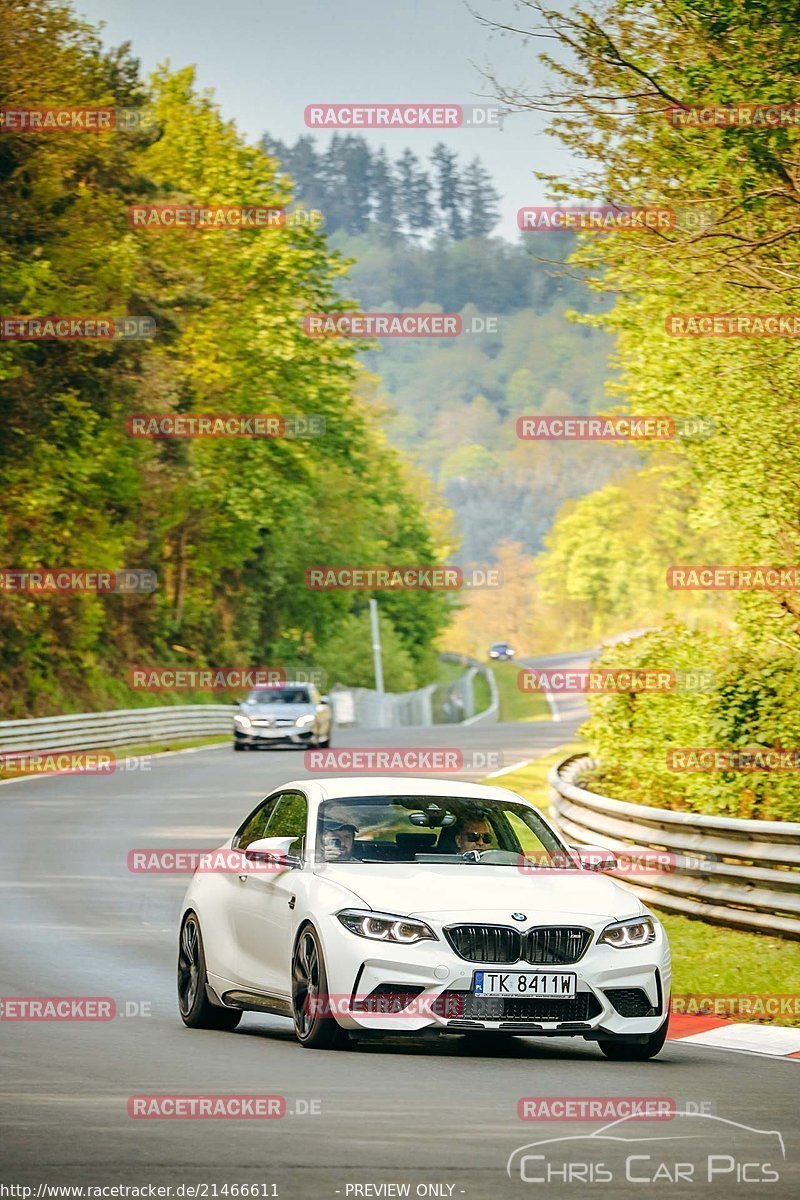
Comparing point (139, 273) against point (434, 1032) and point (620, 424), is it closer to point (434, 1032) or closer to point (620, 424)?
point (620, 424)

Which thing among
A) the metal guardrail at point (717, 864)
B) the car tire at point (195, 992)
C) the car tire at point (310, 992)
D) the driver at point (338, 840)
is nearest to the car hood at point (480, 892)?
the driver at point (338, 840)

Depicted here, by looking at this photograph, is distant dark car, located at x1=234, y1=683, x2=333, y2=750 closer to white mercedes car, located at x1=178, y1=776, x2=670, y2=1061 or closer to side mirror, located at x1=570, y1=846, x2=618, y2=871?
white mercedes car, located at x1=178, y1=776, x2=670, y2=1061

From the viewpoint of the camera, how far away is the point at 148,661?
60969 mm

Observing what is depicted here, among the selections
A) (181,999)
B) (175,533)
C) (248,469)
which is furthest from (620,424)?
(175,533)

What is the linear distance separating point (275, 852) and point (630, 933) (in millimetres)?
1937

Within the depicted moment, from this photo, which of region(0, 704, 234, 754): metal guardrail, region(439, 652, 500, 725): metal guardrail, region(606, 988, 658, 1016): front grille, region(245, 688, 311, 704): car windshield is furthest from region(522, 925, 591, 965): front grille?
region(439, 652, 500, 725): metal guardrail

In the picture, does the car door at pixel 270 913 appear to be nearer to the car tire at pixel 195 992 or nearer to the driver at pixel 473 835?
the car tire at pixel 195 992

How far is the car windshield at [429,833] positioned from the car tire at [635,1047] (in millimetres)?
1062

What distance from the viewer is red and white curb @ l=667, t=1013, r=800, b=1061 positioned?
11.5 m

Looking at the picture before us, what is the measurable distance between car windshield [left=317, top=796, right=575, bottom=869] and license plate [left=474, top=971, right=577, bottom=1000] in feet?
3.52

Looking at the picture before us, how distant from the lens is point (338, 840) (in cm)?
1127

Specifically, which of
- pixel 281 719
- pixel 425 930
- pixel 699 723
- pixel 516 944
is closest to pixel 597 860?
pixel 516 944

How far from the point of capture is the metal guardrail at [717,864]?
15055mm

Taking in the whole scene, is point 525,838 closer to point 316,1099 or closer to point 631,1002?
point 631,1002
